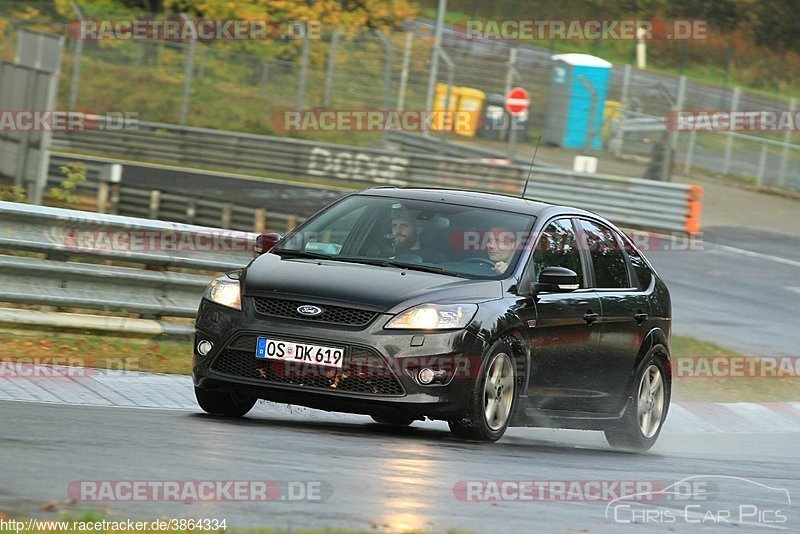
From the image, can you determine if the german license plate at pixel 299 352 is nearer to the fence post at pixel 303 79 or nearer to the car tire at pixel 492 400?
the car tire at pixel 492 400

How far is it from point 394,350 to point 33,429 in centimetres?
210

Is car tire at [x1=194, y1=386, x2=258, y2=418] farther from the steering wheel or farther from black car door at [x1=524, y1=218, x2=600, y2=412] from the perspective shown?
black car door at [x1=524, y1=218, x2=600, y2=412]

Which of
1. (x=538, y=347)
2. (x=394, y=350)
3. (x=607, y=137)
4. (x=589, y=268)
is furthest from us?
(x=607, y=137)

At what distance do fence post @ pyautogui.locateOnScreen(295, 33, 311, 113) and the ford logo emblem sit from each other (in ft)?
78.3

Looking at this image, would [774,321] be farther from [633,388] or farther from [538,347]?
[538,347]

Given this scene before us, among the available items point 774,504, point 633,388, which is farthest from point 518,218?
point 774,504

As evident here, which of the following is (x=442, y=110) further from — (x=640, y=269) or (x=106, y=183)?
(x=640, y=269)

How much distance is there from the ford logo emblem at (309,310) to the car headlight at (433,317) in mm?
415

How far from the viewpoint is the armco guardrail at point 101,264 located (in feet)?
39.7

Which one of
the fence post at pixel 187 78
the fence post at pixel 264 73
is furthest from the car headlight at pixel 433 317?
the fence post at pixel 264 73

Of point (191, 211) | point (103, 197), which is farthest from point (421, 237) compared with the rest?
point (103, 197)

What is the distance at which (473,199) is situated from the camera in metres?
10.3

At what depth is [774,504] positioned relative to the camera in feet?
26.4

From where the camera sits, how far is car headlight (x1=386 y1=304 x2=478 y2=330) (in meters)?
8.85
